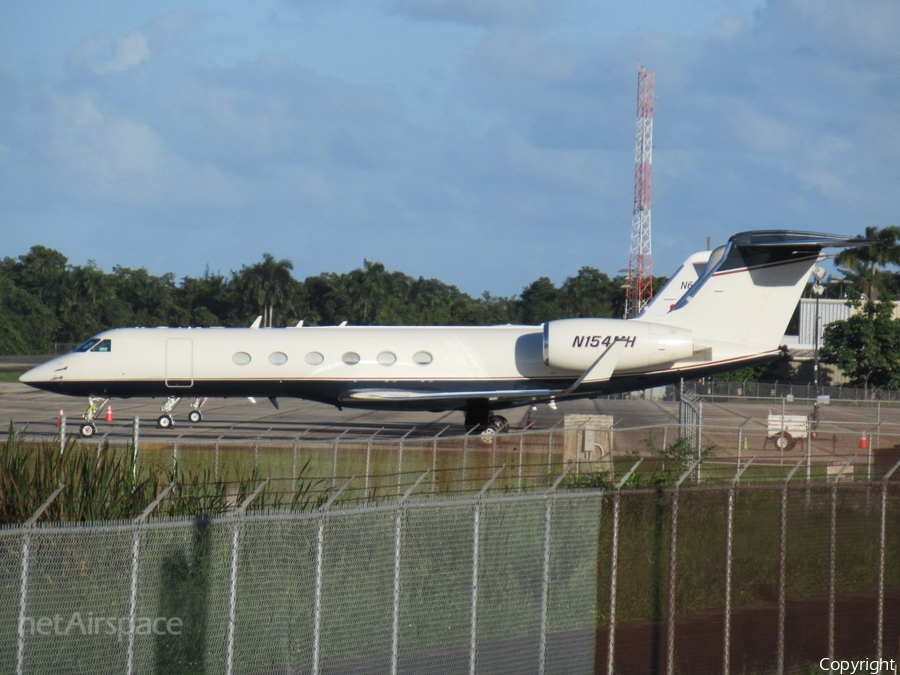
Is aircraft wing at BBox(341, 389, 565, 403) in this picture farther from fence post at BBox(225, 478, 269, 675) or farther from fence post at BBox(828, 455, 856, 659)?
fence post at BBox(225, 478, 269, 675)

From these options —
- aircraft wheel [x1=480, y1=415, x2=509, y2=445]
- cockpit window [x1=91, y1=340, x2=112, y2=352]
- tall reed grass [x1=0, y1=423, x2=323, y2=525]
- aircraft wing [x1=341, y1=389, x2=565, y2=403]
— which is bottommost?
aircraft wheel [x1=480, y1=415, x2=509, y2=445]

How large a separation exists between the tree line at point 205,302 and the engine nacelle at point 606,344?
53718 millimetres

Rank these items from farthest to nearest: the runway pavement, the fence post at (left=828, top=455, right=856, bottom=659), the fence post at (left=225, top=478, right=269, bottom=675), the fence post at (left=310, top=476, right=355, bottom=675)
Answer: the runway pavement, the fence post at (left=828, top=455, right=856, bottom=659), the fence post at (left=310, top=476, right=355, bottom=675), the fence post at (left=225, top=478, right=269, bottom=675)

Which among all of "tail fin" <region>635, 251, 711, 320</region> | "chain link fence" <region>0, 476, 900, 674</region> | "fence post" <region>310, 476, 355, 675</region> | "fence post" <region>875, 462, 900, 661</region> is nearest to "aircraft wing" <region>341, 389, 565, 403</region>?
"tail fin" <region>635, 251, 711, 320</region>

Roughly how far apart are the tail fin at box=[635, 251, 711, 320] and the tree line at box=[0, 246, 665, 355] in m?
45.5

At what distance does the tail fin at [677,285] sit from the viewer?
33.9 meters

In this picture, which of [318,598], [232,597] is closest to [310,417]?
[318,598]

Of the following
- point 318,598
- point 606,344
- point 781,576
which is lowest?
point 781,576

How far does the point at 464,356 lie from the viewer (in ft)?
85.1

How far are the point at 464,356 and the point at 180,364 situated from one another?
727 centimetres

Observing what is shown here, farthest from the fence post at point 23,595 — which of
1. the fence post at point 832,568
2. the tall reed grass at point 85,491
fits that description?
the fence post at point 832,568

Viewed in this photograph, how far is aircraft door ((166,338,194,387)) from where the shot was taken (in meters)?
25.2

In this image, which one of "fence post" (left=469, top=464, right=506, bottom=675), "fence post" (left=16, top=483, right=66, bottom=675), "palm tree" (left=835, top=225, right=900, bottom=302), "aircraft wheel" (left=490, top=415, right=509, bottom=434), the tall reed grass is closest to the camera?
"fence post" (left=16, top=483, right=66, bottom=675)

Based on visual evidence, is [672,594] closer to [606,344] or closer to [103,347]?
[606,344]
